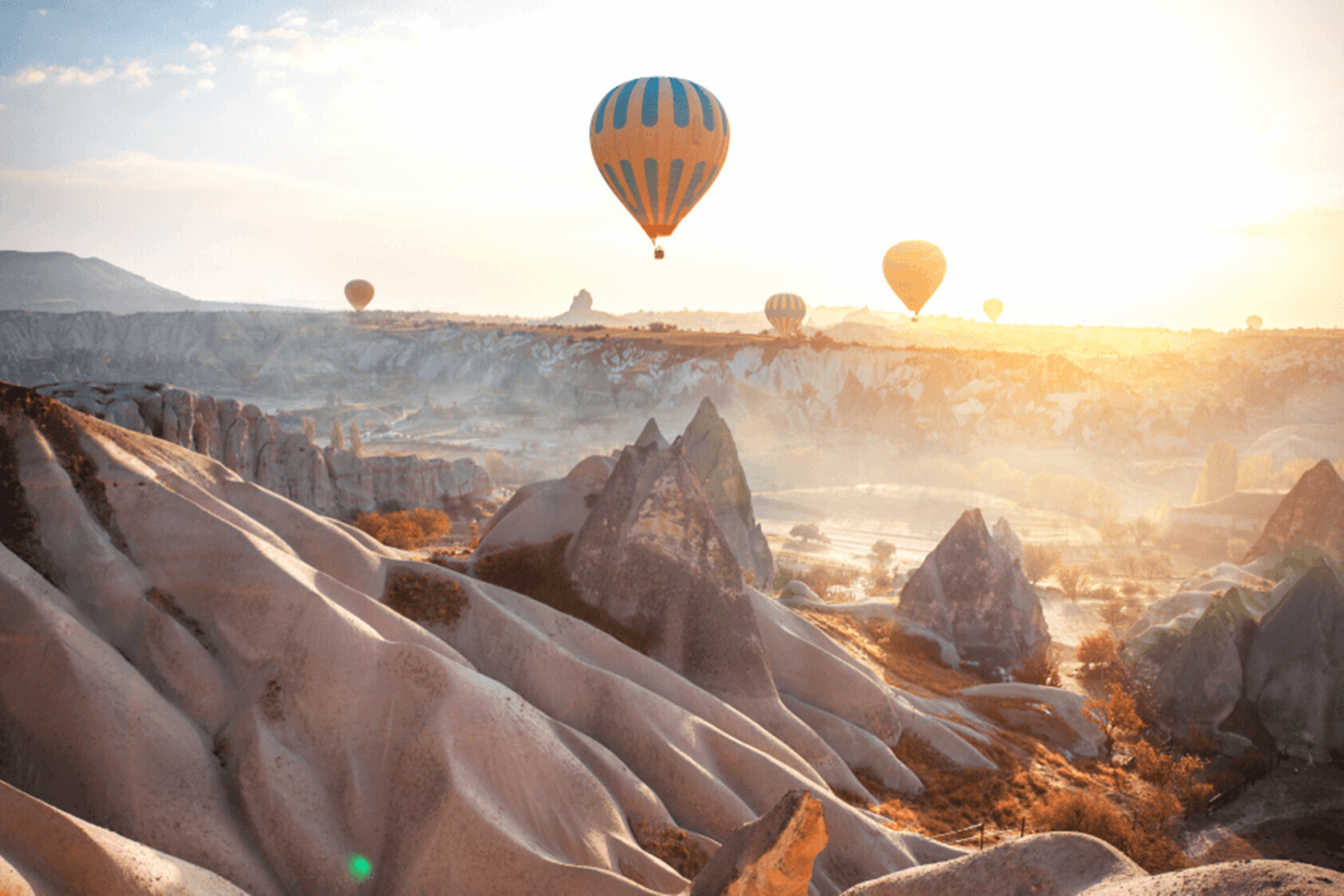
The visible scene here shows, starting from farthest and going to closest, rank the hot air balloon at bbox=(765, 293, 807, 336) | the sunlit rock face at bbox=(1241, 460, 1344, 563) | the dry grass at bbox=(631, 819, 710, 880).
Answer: the hot air balloon at bbox=(765, 293, 807, 336) → the sunlit rock face at bbox=(1241, 460, 1344, 563) → the dry grass at bbox=(631, 819, 710, 880)

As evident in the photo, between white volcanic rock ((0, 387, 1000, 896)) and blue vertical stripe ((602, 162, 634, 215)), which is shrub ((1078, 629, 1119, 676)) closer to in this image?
white volcanic rock ((0, 387, 1000, 896))

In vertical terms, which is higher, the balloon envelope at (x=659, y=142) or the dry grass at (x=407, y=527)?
the balloon envelope at (x=659, y=142)

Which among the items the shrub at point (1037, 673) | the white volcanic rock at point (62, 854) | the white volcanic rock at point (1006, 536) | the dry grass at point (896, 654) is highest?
the white volcanic rock at point (62, 854)

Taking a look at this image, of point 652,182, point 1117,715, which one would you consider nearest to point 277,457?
point 652,182

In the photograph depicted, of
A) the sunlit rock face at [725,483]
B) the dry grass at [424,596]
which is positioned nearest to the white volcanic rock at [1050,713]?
the sunlit rock face at [725,483]

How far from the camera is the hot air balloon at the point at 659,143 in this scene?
3294 centimetres

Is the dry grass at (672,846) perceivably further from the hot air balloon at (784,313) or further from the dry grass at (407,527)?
the hot air balloon at (784,313)

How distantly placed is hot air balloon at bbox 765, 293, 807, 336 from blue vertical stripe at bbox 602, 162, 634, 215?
71.0 m

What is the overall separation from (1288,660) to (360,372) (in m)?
116

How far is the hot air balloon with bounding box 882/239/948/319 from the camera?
67.8 metres

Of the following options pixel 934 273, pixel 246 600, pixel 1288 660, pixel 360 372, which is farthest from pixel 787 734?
pixel 360 372

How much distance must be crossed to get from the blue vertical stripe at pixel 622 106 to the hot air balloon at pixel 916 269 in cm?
4099

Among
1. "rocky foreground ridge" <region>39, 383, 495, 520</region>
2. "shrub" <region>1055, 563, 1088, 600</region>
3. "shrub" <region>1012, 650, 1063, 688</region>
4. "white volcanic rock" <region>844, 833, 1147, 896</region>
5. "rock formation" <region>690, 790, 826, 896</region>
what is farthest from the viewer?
"shrub" <region>1055, 563, 1088, 600</region>

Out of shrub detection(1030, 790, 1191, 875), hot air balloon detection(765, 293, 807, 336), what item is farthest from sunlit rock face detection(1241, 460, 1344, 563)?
hot air balloon detection(765, 293, 807, 336)
